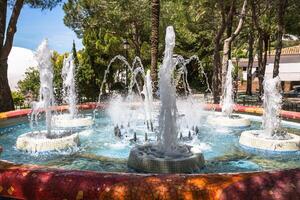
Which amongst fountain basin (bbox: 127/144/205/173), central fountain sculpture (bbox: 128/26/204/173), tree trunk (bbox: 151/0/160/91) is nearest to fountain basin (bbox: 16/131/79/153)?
central fountain sculpture (bbox: 128/26/204/173)

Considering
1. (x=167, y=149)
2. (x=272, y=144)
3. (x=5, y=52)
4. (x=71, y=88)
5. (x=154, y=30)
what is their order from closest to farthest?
(x=167, y=149) → (x=272, y=144) → (x=71, y=88) → (x=5, y=52) → (x=154, y=30)

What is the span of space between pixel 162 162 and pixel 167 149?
68cm

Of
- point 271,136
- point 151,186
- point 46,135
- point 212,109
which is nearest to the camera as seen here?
point 151,186

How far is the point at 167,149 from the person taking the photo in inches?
286

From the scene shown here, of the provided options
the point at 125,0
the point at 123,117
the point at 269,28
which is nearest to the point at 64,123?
the point at 123,117

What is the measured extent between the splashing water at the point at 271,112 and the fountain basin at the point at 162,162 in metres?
3.27

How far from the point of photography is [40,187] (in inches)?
164

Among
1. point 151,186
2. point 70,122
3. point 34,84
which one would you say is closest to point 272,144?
point 151,186

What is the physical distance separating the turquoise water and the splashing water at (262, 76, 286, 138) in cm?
85

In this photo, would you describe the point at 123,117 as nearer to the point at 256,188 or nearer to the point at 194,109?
the point at 194,109

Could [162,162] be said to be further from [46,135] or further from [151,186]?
[46,135]

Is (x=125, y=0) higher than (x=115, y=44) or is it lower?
higher

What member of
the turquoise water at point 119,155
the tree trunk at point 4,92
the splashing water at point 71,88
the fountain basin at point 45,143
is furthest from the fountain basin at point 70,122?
the tree trunk at point 4,92

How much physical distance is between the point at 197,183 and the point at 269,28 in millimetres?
27225
